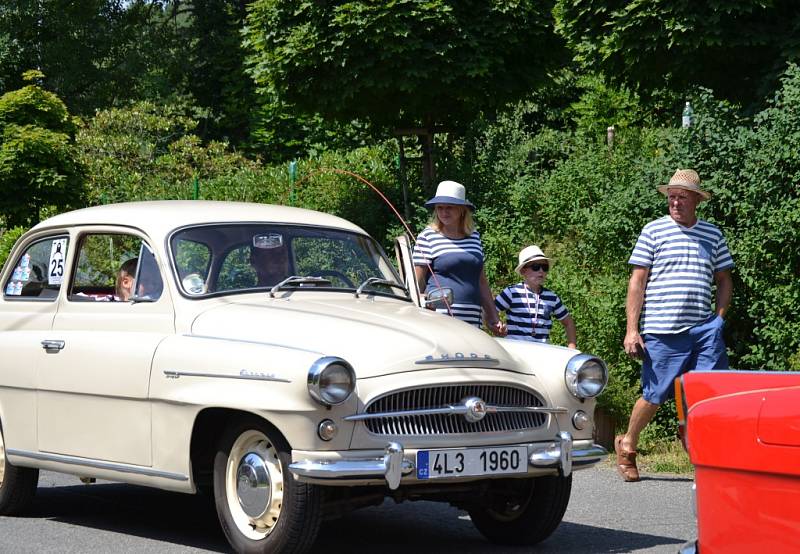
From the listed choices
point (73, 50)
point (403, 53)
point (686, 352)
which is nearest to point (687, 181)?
point (686, 352)

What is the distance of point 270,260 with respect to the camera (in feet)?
25.5

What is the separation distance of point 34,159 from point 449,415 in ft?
61.2

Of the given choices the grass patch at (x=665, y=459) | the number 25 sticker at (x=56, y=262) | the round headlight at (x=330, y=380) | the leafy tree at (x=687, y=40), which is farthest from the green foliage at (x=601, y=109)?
the round headlight at (x=330, y=380)

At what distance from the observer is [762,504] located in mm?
4062

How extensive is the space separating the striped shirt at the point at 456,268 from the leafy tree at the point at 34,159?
626 inches

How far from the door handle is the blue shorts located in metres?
3.90

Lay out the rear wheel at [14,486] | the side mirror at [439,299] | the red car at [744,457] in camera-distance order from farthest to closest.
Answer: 1. the rear wheel at [14,486]
2. the side mirror at [439,299]
3. the red car at [744,457]

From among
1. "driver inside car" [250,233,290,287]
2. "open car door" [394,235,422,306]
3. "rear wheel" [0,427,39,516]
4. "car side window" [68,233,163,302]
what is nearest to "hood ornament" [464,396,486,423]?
"driver inside car" [250,233,290,287]

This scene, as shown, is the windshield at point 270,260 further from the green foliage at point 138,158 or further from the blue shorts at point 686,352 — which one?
the green foliage at point 138,158

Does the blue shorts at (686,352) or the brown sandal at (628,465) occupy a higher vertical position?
the blue shorts at (686,352)

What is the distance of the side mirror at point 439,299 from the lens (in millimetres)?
8047

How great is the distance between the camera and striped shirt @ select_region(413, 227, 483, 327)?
903 cm

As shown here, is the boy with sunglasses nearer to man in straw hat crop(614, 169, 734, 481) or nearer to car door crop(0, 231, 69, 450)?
man in straw hat crop(614, 169, 734, 481)

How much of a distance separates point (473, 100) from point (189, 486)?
38.4 feet
